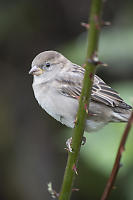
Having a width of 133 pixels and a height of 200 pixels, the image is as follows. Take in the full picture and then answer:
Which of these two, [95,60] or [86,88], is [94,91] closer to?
[86,88]

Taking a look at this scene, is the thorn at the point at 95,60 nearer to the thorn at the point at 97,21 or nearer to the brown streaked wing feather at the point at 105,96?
the thorn at the point at 97,21

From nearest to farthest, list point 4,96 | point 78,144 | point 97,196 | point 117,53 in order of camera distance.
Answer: point 78,144 < point 117,53 < point 97,196 < point 4,96

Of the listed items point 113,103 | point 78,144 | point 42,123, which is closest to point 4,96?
point 42,123

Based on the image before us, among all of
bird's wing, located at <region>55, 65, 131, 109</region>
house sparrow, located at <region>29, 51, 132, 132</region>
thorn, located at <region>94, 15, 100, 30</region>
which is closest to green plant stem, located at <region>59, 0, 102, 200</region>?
thorn, located at <region>94, 15, 100, 30</region>

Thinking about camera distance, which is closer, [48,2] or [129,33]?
[129,33]

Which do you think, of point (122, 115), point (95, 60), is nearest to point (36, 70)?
point (122, 115)

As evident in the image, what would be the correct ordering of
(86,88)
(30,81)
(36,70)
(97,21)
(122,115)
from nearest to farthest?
(97,21) < (86,88) < (122,115) < (36,70) < (30,81)

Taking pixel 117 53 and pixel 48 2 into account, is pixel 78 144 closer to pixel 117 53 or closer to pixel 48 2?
pixel 117 53

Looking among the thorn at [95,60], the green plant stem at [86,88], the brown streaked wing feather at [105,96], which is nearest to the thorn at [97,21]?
the green plant stem at [86,88]
